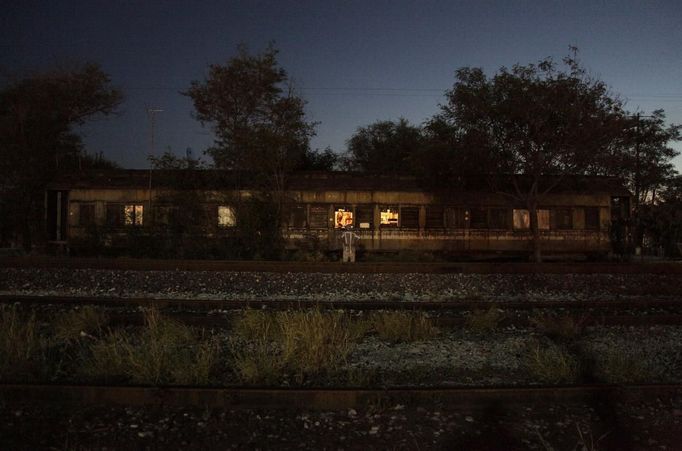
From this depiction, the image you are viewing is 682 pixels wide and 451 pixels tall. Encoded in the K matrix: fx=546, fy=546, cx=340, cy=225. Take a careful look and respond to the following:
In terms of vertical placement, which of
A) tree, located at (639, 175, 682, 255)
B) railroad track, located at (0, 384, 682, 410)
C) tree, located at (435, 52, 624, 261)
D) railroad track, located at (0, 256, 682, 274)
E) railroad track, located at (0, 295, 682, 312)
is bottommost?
railroad track, located at (0, 384, 682, 410)

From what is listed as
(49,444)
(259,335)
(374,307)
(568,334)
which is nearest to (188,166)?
(374,307)

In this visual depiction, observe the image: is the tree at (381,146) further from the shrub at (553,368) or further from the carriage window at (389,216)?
the shrub at (553,368)

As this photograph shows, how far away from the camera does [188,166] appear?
2395 centimetres

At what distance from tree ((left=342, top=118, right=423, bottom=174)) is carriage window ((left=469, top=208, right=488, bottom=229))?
20.2 m

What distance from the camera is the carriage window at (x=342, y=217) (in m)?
22.9

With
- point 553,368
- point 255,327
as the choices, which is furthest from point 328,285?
point 553,368

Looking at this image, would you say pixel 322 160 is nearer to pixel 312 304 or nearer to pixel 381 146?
pixel 381 146

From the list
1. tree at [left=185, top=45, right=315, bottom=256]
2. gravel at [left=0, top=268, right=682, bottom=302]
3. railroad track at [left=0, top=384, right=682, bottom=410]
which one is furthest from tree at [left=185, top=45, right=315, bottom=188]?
railroad track at [left=0, top=384, right=682, bottom=410]

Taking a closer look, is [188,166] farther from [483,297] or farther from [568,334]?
[568,334]

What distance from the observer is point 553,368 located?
253 inches

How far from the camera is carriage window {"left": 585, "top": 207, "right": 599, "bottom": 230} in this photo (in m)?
24.2

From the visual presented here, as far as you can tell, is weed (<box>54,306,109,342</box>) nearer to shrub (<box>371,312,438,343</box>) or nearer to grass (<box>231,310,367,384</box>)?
grass (<box>231,310,367,384</box>)

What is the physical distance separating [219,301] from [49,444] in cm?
675

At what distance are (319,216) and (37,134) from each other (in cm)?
1585
